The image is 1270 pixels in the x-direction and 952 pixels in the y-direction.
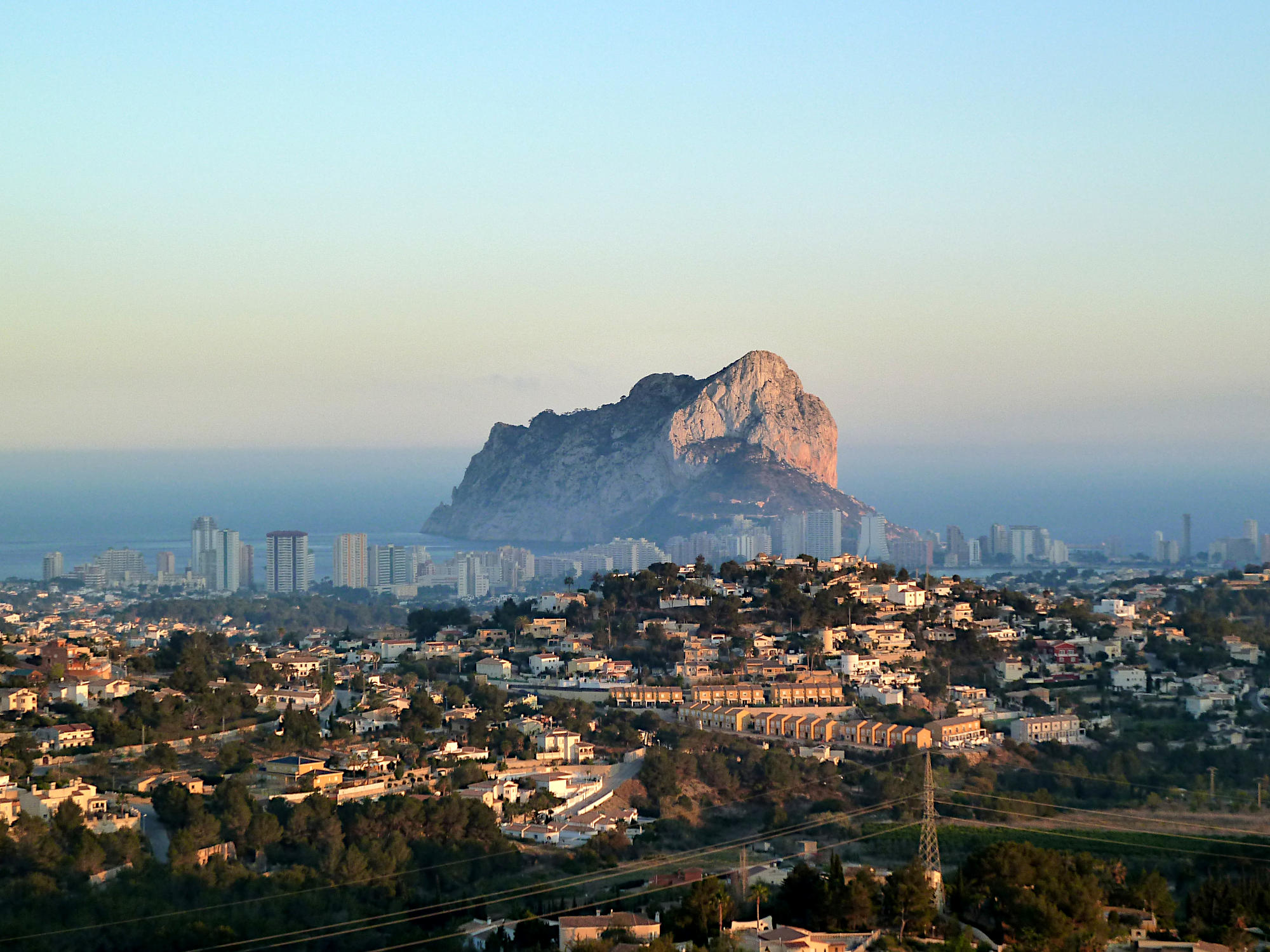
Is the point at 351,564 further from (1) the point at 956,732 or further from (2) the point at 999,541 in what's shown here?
(1) the point at 956,732

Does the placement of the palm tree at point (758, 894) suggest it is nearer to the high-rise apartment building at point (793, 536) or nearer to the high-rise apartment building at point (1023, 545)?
the high-rise apartment building at point (793, 536)

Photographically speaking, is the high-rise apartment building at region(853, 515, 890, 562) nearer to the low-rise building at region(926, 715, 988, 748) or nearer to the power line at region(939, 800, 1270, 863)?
the low-rise building at region(926, 715, 988, 748)

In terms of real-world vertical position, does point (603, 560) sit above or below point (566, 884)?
above

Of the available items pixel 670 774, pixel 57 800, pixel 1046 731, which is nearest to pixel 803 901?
pixel 670 774

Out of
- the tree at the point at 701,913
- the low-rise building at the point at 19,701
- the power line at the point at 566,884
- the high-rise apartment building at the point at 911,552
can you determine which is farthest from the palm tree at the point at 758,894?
the high-rise apartment building at the point at 911,552

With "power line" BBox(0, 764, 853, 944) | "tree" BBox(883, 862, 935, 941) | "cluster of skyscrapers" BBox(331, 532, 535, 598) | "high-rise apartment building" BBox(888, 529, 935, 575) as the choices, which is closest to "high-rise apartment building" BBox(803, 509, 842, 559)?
"high-rise apartment building" BBox(888, 529, 935, 575)

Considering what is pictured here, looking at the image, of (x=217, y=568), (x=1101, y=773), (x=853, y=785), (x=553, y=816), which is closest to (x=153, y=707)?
(x=553, y=816)
